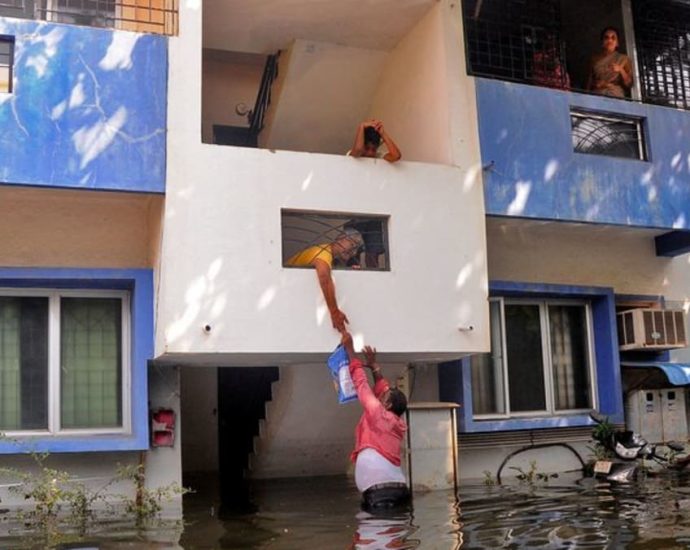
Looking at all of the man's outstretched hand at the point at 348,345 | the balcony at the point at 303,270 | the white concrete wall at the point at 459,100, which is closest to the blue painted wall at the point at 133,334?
the balcony at the point at 303,270

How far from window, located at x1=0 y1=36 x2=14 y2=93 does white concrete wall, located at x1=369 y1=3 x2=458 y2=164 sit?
4373mm

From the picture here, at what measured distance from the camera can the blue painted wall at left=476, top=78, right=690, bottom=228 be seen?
9703 millimetres

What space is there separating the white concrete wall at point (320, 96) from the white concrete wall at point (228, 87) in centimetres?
68

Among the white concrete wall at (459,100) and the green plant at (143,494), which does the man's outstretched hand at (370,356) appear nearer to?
the green plant at (143,494)

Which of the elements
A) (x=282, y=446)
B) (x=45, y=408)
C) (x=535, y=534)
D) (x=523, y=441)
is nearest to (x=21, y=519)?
(x=45, y=408)

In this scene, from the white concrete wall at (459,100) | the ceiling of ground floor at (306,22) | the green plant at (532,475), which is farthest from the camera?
the green plant at (532,475)

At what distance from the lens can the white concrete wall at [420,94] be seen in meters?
9.60

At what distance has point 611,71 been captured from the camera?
436 inches

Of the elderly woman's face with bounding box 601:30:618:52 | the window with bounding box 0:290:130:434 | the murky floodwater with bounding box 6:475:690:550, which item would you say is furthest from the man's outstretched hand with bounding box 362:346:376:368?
the elderly woman's face with bounding box 601:30:618:52

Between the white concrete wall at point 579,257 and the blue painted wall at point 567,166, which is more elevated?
the blue painted wall at point 567,166

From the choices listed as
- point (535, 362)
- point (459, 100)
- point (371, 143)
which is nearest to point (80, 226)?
point (371, 143)

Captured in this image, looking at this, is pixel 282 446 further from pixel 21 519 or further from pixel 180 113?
pixel 180 113

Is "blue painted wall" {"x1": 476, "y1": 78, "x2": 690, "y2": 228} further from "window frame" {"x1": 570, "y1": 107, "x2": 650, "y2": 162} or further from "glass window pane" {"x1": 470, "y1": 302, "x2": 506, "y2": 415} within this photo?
"glass window pane" {"x1": 470, "y1": 302, "x2": 506, "y2": 415}

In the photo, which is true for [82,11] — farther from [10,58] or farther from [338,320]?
[338,320]
